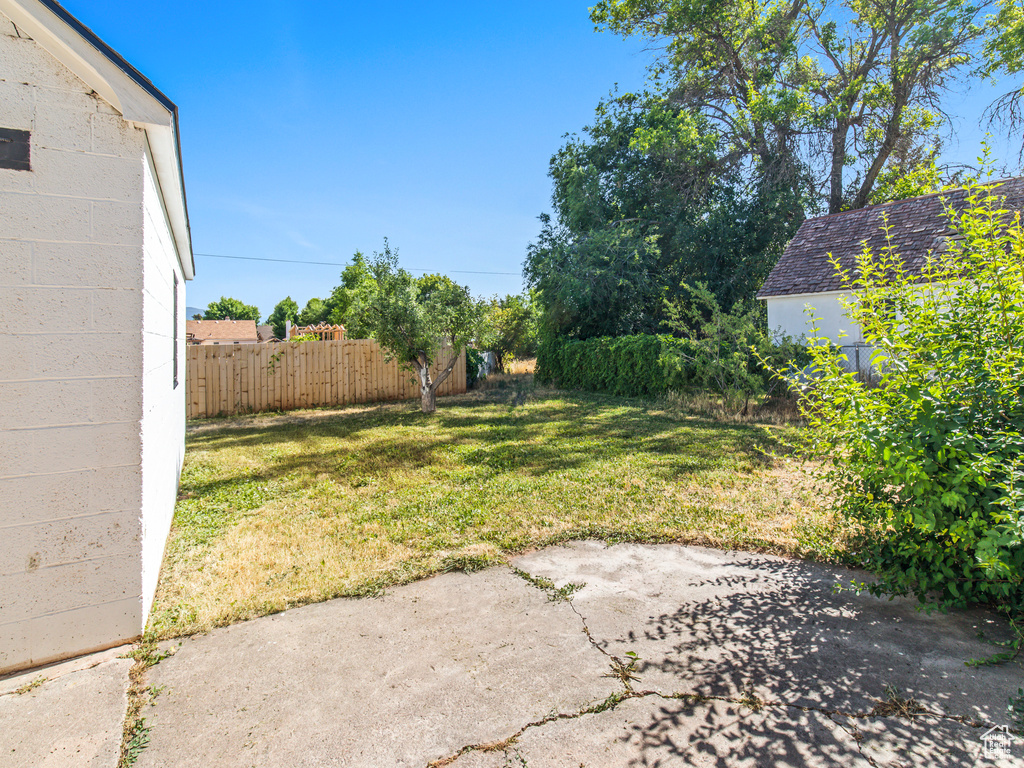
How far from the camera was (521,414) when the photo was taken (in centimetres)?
1221

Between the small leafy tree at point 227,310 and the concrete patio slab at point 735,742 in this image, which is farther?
the small leafy tree at point 227,310

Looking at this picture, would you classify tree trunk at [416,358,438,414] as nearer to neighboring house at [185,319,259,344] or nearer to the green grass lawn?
the green grass lawn

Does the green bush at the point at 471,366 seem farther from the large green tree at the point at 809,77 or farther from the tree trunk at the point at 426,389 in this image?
the large green tree at the point at 809,77

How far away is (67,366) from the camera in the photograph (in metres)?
2.73

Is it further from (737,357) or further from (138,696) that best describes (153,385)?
(737,357)

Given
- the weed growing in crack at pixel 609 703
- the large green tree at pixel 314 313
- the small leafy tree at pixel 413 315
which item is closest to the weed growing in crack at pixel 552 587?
the weed growing in crack at pixel 609 703

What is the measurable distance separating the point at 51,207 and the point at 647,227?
19.7 meters

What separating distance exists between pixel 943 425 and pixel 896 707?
143 cm

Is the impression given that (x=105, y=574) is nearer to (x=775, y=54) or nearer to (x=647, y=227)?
(x=647, y=227)

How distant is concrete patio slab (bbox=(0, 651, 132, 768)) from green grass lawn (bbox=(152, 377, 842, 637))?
427 mm

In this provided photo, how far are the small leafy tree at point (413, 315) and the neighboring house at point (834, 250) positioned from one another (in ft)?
27.5

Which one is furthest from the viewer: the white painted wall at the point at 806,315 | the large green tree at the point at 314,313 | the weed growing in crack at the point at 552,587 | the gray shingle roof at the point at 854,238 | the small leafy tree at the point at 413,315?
the large green tree at the point at 314,313

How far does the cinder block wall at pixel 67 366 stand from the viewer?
2.63 m

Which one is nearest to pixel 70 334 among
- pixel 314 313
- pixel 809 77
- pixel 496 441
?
pixel 496 441
